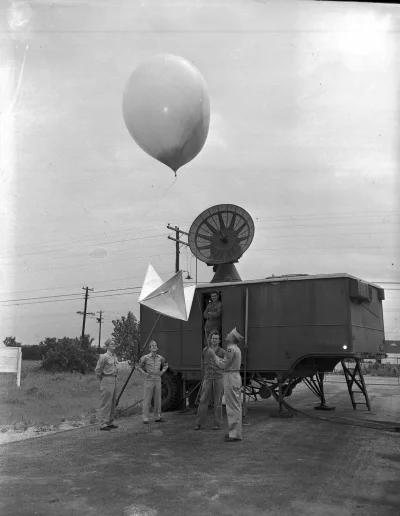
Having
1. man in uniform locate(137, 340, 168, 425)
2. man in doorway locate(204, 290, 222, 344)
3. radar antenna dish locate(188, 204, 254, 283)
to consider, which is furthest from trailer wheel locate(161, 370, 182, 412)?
radar antenna dish locate(188, 204, 254, 283)

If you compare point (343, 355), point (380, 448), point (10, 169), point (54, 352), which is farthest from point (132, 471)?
point (54, 352)

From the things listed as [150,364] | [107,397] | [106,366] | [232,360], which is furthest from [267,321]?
[107,397]

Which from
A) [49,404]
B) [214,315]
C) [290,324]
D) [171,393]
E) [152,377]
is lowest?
[49,404]

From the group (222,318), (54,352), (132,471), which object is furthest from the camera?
(54,352)

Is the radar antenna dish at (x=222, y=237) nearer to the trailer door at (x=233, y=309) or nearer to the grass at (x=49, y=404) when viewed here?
the trailer door at (x=233, y=309)

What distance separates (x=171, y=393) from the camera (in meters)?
14.1

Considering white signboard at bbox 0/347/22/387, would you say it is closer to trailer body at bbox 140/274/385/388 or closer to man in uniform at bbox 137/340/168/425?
trailer body at bbox 140/274/385/388

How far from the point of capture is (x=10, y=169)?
8312mm

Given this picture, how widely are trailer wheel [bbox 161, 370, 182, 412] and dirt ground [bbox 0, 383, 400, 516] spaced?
2.99 m

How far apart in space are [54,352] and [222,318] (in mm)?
25228

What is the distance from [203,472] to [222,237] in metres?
8.09

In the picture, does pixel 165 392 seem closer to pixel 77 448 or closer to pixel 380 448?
pixel 77 448

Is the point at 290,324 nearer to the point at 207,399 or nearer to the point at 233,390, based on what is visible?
the point at 207,399

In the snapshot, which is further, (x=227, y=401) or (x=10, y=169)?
(x=227, y=401)
